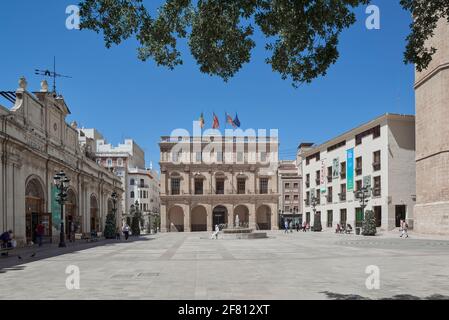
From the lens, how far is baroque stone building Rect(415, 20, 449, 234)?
117 feet

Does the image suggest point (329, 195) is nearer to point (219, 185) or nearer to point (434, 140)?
point (219, 185)

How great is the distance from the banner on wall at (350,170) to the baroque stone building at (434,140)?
13.0 metres

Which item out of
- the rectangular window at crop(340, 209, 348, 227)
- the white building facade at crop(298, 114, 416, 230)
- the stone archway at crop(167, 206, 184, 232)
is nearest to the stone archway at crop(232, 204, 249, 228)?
the stone archway at crop(167, 206, 184, 232)

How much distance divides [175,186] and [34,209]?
4197 cm

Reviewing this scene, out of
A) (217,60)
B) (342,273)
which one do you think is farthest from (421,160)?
(217,60)

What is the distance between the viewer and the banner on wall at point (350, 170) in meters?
53.5

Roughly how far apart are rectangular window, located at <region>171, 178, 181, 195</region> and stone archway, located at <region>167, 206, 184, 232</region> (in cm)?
255

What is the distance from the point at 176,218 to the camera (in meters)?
72.7

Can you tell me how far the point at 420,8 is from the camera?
8.51m

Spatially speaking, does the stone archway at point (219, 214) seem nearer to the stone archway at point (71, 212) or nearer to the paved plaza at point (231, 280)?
the stone archway at point (71, 212)

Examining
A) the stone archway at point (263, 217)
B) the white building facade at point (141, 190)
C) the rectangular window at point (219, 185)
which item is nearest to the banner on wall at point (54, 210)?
the rectangular window at point (219, 185)
